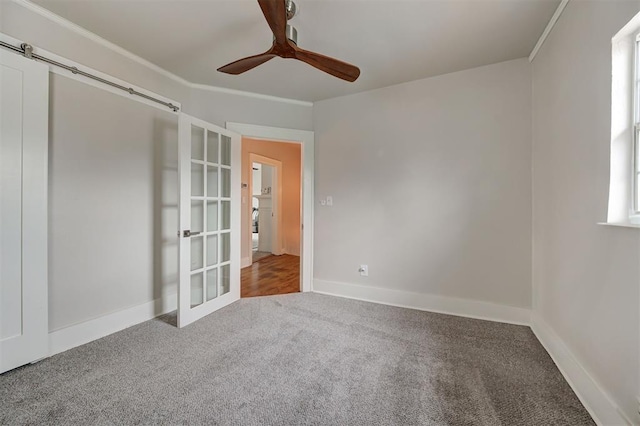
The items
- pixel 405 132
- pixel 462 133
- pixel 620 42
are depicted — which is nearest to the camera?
pixel 620 42

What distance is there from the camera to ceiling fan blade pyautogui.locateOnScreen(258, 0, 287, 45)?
1253mm

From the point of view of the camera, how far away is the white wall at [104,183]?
1.89 m

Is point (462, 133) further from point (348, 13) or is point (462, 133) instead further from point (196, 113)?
point (196, 113)

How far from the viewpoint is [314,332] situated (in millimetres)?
2229

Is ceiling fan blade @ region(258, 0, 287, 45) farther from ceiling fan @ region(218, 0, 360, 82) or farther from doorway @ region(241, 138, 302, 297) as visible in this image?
doorway @ region(241, 138, 302, 297)

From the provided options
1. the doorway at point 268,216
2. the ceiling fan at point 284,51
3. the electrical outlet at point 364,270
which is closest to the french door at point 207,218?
the ceiling fan at point 284,51

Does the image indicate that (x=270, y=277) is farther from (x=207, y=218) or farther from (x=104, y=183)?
(x=104, y=183)

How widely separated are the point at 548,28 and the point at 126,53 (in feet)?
11.2

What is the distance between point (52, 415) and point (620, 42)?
3.41 metres

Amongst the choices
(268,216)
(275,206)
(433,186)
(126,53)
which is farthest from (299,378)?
(268,216)

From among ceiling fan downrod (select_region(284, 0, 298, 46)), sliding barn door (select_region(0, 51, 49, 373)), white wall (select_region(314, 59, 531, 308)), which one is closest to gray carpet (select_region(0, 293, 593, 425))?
sliding barn door (select_region(0, 51, 49, 373))

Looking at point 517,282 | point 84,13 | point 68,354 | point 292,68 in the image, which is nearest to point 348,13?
point 292,68

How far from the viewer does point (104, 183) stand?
216 centimetres

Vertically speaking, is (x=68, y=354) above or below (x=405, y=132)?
below
